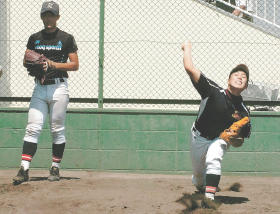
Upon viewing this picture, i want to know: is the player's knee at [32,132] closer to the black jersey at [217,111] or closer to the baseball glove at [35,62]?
the baseball glove at [35,62]

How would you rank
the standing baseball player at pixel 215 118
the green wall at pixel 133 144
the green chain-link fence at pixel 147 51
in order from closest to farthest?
the standing baseball player at pixel 215 118 < the green wall at pixel 133 144 < the green chain-link fence at pixel 147 51

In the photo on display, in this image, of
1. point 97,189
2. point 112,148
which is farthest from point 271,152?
point 97,189

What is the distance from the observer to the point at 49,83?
5.89 meters

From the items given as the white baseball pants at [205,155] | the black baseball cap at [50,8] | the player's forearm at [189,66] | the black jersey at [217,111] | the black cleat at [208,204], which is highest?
the black baseball cap at [50,8]

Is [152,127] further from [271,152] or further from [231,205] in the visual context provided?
[231,205]

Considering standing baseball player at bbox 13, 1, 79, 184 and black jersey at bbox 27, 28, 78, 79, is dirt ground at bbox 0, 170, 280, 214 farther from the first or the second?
black jersey at bbox 27, 28, 78, 79

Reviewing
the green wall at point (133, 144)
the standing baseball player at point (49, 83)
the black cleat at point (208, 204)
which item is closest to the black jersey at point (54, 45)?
the standing baseball player at point (49, 83)

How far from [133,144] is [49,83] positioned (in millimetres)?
1892

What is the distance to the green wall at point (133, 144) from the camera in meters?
7.32

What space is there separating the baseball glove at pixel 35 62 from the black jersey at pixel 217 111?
5.99 feet

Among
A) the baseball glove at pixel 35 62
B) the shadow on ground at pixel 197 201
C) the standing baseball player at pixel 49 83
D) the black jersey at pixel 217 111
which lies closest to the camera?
A: the shadow on ground at pixel 197 201

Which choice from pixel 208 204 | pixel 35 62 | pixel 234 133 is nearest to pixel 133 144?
pixel 35 62

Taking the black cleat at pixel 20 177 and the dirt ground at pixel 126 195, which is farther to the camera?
the black cleat at pixel 20 177

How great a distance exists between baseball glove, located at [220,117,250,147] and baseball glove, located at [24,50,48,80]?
6.96ft
